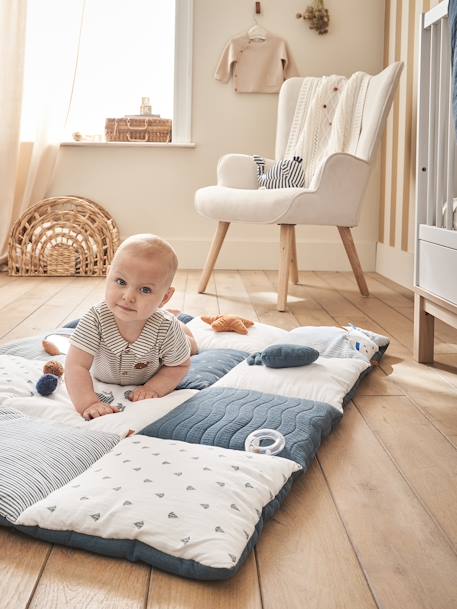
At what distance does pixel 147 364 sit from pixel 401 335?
1.10m

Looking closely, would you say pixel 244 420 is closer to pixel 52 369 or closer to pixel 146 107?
pixel 52 369

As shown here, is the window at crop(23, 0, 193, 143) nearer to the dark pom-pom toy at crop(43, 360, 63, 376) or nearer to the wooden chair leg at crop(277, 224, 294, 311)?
the wooden chair leg at crop(277, 224, 294, 311)

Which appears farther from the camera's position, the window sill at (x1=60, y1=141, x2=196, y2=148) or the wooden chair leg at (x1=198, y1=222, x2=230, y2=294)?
the window sill at (x1=60, y1=141, x2=196, y2=148)

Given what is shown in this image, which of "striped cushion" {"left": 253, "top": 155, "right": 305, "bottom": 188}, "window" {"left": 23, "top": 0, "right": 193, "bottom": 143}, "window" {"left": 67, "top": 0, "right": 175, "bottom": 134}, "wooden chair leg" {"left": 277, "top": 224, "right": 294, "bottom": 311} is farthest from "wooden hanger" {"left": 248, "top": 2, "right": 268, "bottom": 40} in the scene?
"wooden chair leg" {"left": 277, "top": 224, "right": 294, "bottom": 311}

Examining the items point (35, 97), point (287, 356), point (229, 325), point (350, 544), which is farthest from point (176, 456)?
point (35, 97)

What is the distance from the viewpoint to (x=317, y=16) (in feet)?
12.6

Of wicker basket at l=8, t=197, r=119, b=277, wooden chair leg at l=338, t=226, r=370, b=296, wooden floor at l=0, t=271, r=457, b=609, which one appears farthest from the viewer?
wicker basket at l=8, t=197, r=119, b=277

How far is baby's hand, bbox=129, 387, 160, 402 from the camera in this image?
148 centimetres

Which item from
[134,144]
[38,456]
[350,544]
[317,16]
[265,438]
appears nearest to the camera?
[350,544]

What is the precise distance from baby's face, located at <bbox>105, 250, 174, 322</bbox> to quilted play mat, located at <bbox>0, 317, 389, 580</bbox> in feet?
0.61

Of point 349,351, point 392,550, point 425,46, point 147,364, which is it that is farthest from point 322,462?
point 425,46

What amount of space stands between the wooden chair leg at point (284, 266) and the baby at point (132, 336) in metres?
1.24

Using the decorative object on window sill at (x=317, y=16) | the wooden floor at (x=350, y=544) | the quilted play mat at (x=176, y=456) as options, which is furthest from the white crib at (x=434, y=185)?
the decorative object on window sill at (x=317, y=16)

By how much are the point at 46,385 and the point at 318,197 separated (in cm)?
165
